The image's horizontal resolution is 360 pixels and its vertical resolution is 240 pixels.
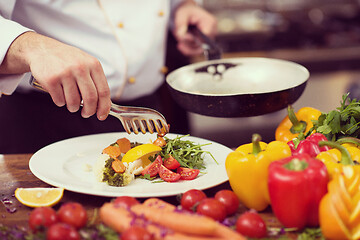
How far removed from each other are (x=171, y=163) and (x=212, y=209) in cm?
33

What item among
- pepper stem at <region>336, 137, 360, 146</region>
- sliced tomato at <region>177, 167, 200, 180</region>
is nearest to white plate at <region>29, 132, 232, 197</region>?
sliced tomato at <region>177, 167, 200, 180</region>

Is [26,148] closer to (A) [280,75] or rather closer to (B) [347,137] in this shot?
(A) [280,75]

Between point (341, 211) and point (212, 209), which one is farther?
point (212, 209)

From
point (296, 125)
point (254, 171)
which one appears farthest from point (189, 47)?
point (254, 171)

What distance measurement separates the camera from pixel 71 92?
4.38ft

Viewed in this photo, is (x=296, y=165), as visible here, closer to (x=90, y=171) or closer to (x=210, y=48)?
(x=90, y=171)

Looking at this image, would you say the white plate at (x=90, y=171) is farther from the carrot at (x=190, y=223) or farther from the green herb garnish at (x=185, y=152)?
the carrot at (x=190, y=223)

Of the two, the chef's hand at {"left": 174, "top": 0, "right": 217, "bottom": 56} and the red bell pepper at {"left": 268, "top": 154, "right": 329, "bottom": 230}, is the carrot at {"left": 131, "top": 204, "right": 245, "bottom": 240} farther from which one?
the chef's hand at {"left": 174, "top": 0, "right": 217, "bottom": 56}

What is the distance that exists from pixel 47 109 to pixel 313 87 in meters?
2.42

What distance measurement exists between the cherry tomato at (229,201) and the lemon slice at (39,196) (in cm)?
42

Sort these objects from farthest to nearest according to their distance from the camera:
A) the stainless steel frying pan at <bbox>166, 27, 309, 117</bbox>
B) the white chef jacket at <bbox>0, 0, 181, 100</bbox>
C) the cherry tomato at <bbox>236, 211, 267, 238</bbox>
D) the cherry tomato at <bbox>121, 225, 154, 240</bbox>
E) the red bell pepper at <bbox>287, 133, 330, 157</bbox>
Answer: the white chef jacket at <bbox>0, 0, 181, 100</bbox> → the stainless steel frying pan at <bbox>166, 27, 309, 117</bbox> → the red bell pepper at <bbox>287, 133, 330, 157</bbox> → the cherry tomato at <bbox>236, 211, 267, 238</bbox> → the cherry tomato at <bbox>121, 225, 154, 240</bbox>

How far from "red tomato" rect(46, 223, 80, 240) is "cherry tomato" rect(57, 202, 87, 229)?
0.17 ft

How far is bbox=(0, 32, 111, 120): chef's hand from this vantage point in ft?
4.31

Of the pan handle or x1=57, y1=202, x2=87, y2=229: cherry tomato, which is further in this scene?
the pan handle
